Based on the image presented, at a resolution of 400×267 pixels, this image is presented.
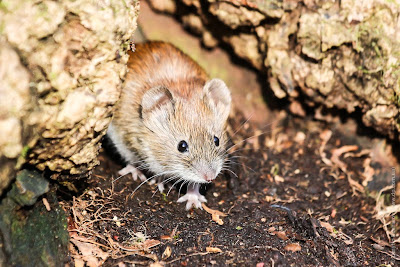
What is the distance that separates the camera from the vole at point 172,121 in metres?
4.81

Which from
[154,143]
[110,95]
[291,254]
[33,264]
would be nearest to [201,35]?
[154,143]

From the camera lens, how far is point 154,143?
5.05 meters

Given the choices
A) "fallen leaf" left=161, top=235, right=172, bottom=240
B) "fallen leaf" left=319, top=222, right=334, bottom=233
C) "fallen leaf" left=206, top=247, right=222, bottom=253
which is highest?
"fallen leaf" left=319, top=222, right=334, bottom=233

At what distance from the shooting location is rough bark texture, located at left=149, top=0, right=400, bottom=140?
5.02m

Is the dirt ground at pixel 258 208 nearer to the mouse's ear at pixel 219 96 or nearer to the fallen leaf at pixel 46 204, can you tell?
the fallen leaf at pixel 46 204

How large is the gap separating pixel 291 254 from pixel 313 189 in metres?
1.61

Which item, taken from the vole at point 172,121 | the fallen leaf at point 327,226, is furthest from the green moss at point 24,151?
the fallen leaf at point 327,226

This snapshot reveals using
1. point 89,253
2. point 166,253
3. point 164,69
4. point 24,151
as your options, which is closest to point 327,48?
point 164,69

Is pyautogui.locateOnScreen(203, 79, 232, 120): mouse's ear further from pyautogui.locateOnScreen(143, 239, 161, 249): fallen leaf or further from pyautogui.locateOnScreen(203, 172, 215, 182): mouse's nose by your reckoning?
pyautogui.locateOnScreen(143, 239, 161, 249): fallen leaf

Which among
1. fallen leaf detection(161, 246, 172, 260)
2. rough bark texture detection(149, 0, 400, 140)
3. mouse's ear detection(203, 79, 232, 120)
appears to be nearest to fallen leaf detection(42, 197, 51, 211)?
fallen leaf detection(161, 246, 172, 260)

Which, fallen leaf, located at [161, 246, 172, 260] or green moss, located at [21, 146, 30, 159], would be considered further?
fallen leaf, located at [161, 246, 172, 260]

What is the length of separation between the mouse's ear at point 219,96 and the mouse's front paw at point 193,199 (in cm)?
96

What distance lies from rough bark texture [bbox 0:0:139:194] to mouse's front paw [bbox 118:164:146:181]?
49.2 inches

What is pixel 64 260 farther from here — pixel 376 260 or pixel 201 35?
pixel 201 35
